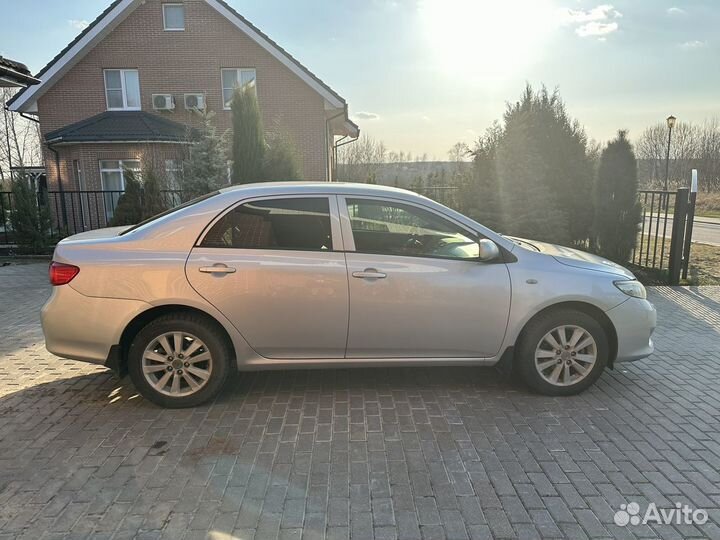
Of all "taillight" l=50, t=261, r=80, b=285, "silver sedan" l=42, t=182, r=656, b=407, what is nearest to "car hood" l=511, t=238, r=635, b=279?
"silver sedan" l=42, t=182, r=656, b=407

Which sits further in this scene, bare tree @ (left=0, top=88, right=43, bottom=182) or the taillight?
bare tree @ (left=0, top=88, right=43, bottom=182)

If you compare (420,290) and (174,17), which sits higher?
(174,17)

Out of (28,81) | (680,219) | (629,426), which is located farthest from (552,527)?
(28,81)

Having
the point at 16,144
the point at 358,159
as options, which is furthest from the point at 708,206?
the point at 16,144

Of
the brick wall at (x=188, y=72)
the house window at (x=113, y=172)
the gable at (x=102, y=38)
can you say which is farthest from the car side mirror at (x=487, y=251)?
the house window at (x=113, y=172)

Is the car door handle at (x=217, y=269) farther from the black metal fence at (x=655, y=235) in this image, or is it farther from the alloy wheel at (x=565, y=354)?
the black metal fence at (x=655, y=235)

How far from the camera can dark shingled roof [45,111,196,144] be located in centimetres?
1661

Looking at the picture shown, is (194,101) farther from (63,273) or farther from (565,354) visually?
(565,354)

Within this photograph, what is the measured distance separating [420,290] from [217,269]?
1561 mm

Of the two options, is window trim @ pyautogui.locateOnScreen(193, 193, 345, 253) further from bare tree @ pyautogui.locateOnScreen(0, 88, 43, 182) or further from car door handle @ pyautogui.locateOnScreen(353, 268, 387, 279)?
bare tree @ pyautogui.locateOnScreen(0, 88, 43, 182)

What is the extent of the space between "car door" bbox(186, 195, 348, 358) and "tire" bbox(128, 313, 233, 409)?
0.79 feet

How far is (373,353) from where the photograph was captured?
3920 mm

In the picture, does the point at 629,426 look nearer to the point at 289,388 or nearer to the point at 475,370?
the point at 475,370

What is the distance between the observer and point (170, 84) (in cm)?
1852
